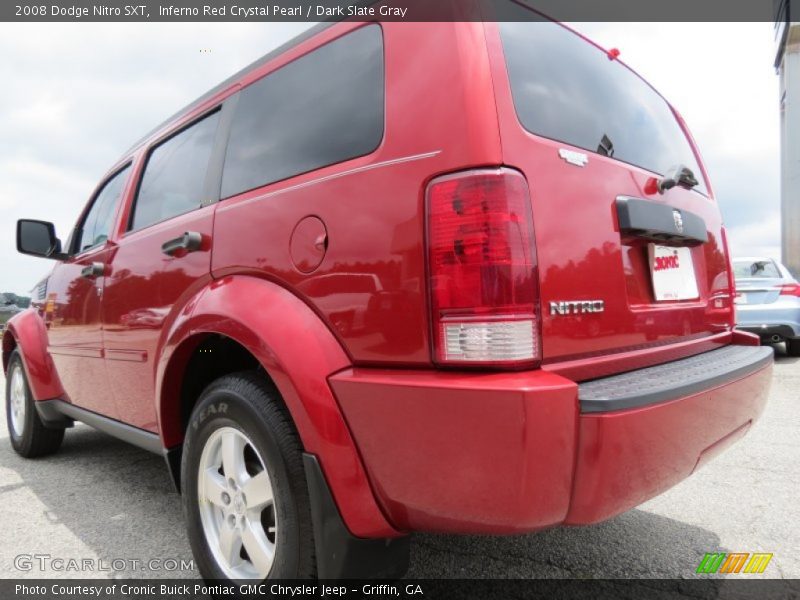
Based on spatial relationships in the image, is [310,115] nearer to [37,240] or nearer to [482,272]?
[482,272]

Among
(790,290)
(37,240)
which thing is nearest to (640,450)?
(37,240)

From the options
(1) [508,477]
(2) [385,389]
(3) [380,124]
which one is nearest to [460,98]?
(3) [380,124]

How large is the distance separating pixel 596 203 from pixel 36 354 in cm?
373

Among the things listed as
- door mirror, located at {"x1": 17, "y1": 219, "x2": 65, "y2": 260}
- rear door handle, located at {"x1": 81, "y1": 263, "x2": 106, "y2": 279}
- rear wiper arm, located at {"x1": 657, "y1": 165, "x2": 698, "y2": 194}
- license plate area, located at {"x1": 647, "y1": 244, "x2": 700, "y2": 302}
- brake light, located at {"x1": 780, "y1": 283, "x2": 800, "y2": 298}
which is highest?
door mirror, located at {"x1": 17, "y1": 219, "x2": 65, "y2": 260}

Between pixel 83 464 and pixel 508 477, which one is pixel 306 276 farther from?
pixel 83 464

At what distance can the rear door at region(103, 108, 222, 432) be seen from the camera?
7.07 ft

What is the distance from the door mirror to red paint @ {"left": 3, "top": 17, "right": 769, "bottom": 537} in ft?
7.72

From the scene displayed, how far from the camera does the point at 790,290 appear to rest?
743cm

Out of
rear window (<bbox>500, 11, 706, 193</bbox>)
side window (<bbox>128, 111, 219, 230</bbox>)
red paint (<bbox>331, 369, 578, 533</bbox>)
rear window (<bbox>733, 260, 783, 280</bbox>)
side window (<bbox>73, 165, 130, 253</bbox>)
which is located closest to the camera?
red paint (<bbox>331, 369, 578, 533</bbox>)

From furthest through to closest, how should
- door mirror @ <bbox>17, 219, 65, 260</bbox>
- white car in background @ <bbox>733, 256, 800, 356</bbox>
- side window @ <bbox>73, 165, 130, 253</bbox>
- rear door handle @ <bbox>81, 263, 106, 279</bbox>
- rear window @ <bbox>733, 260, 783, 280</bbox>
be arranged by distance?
rear window @ <bbox>733, 260, 783, 280</bbox> < white car in background @ <bbox>733, 256, 800, 356</bbox> < door mirror @ <bbox>17, 219, 65, 260</bbox> < side window @ <bbox>73, 165, 130, 253</bbox> < rear door handle @ <bbox>81, 263, 106, 279</bbox>

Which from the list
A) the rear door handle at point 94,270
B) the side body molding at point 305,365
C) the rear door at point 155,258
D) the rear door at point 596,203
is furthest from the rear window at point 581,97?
the rear door handle at point 94,270

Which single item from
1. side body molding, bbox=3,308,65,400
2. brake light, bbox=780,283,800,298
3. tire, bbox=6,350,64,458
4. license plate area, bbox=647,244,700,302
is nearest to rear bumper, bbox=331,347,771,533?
license plate area, bbox=647,244,700,302

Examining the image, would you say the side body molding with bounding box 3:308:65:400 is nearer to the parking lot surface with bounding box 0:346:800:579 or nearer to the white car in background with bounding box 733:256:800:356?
the parking lot surface with bounding box 0:346:800:579

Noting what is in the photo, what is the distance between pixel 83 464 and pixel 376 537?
3141mm
